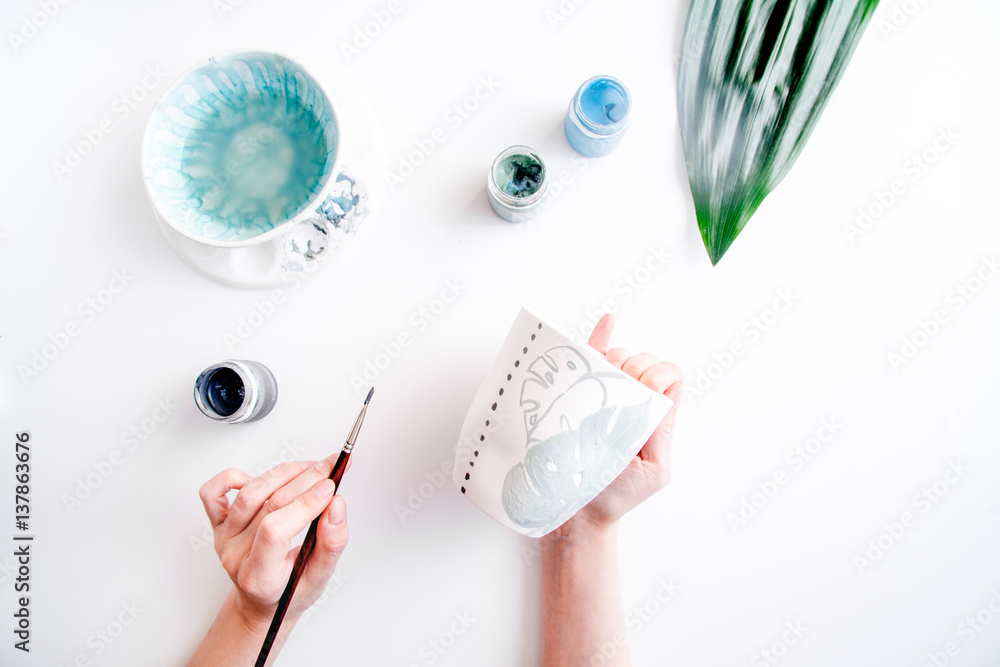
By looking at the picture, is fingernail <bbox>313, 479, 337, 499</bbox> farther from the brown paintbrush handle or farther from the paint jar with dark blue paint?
the paint jar with dark blue paint

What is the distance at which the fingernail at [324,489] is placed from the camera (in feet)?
1.81

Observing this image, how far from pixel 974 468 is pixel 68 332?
1156 mm

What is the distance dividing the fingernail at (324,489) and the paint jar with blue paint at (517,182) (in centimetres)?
36

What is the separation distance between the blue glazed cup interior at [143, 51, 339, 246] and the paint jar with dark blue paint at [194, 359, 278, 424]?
0.15 m

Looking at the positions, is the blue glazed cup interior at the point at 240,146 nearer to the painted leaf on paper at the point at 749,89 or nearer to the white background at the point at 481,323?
the white background at the point at 481,323

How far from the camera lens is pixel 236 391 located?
663mm

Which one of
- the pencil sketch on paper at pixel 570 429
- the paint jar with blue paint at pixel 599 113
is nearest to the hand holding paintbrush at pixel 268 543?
the pencil sketch on paper at pixel 570 429

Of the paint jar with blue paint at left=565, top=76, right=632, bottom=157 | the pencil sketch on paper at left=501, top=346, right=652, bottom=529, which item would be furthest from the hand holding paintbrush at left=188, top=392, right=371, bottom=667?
the paint jar with blue paint at left=565, top=76, right=632, bottom=157

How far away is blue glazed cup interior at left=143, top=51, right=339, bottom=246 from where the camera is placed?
583 mm

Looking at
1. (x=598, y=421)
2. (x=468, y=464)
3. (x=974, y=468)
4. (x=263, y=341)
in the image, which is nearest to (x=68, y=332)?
(x=263, y=341)

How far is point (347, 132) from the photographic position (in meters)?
0.67

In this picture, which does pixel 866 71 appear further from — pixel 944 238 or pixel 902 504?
pixel 902 504

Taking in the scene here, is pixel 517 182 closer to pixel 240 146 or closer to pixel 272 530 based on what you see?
pixel 240 146

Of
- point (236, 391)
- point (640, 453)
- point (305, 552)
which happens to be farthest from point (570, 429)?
point (236, 391)
